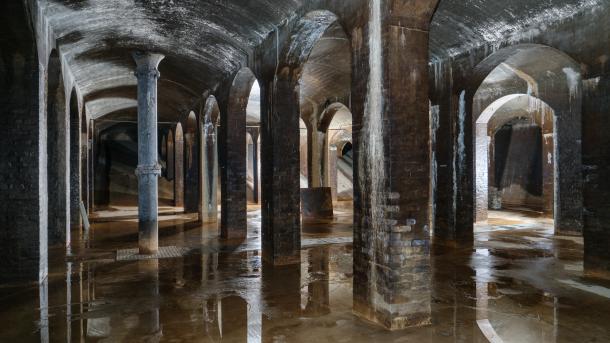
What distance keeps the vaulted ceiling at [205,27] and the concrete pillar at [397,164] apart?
2489 mm

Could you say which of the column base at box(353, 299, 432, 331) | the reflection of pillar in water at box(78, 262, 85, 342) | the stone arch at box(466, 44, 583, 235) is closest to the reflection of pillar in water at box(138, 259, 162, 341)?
the reflection of pillar in water at box(78, 262, 85, 342)

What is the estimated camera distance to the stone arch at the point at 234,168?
36.6 ft

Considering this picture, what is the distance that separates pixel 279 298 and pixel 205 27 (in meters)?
5.40

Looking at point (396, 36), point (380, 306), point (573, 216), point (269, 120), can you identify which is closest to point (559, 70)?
point (573, 216)

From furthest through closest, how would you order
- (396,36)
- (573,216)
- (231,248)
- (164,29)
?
(573,216) → (231,248) → (164,29) → (396,36)

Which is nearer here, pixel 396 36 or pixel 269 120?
pixel 396 36

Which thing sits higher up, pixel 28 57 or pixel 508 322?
pixel 28 57

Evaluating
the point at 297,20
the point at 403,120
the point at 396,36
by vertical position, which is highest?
the point at 297,20

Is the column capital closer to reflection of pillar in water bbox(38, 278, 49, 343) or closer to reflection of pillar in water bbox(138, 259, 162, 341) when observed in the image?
reflection of pillar in water bbox(138, 259, 162, 341)

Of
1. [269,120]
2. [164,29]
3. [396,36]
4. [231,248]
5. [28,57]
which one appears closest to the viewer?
[396,36]

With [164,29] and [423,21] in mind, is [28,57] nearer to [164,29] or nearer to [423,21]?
[164,29]

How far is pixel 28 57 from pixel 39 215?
2.44 m

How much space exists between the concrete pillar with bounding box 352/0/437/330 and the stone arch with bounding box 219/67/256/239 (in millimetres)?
6532

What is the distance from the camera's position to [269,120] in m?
8.40
